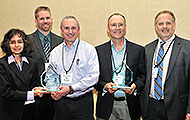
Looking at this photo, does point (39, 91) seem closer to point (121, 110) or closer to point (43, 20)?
point (121, 110)

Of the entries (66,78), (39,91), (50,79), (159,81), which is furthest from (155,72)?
(39,91)

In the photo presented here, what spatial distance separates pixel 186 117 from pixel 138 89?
0.63 metres

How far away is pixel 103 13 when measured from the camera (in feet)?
12.3

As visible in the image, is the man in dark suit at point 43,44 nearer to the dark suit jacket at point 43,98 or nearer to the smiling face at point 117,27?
the dark suit jacket at point 43,98

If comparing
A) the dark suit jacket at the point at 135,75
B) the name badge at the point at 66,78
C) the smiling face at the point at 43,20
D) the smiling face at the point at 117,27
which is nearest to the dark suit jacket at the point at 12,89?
the name badge at the point at 66,78

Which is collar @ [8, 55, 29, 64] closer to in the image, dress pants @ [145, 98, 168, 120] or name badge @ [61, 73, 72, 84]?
name badge @ [61, 73, 72, 84]

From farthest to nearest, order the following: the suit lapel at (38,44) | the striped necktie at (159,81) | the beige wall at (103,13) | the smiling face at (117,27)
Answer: the beige wall at (103,13) → the suit lapel at (38,44) → the smiling face at (117,27) → the striped necktie at (159,81)

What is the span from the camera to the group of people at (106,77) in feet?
8.60

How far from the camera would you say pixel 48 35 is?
336 cm

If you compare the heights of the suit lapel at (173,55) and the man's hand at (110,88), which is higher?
the suit lapel at (173,55)

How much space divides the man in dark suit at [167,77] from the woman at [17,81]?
137cm

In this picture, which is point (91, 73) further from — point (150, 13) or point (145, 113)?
Answer: point (150, 13)

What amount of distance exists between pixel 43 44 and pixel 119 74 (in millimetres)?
1260

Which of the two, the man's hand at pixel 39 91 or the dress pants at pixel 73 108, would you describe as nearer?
the man's hand at pixel 39 91
